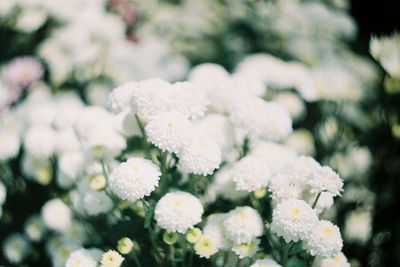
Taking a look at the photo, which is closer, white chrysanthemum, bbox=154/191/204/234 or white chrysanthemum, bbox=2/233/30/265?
white chrysanthemum, bbox=154/191/204/234

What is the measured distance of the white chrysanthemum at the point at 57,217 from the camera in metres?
1.20

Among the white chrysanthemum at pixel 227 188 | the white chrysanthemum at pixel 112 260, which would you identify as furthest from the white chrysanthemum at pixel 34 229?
the white chrysanthemum at pixel 227 188

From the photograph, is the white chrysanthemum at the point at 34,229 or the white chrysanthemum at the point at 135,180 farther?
the white chrysanthemum at the point at 34,229

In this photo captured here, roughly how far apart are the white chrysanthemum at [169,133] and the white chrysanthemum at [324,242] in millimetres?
346

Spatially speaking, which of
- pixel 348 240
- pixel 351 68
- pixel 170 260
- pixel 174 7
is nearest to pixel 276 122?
pixel 170 260

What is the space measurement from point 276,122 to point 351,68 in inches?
39.7

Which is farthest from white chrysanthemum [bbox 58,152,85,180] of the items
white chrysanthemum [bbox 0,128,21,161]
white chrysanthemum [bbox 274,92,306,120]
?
white chrysanthemum [bbox 274,92,306,120]

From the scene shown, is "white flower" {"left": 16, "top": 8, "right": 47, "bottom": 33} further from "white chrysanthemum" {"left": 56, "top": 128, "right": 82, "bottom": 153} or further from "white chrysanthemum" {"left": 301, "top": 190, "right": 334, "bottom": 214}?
"white chrysanthemum" {"left": 301, "top": 190, "right": 334, "bottom": 214}

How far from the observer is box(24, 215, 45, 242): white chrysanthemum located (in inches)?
51.9

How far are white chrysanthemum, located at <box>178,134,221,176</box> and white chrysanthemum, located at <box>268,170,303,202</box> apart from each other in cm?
14

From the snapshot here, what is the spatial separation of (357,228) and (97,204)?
89cm

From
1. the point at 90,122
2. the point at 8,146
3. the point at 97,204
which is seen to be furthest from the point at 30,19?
the point at 97,204

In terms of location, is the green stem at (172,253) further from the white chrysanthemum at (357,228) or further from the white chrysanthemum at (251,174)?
the white chrysanthemum at (357,228)

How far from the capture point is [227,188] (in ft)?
3.46
